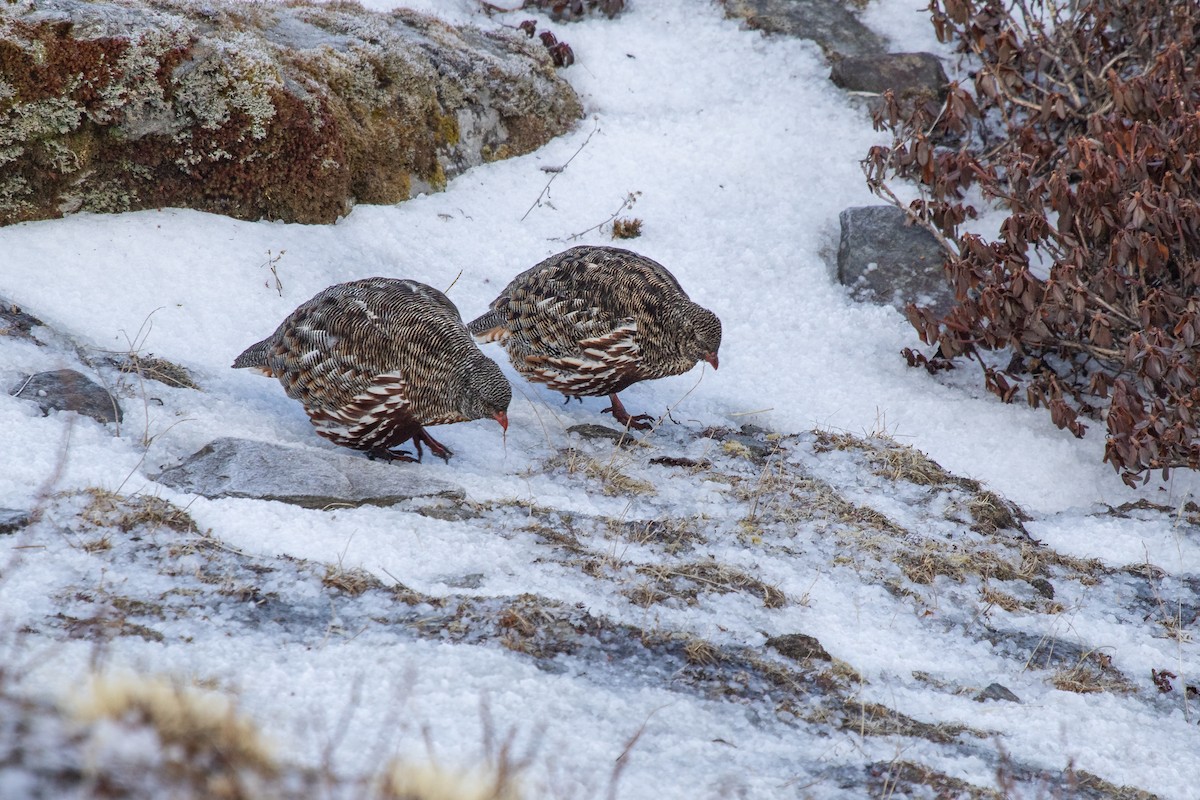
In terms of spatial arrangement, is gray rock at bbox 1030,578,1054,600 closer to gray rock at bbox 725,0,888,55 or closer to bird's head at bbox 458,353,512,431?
bird's head at bbox 458,353,512,431

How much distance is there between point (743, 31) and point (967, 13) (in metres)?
3.24

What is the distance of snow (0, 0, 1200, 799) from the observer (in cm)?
343

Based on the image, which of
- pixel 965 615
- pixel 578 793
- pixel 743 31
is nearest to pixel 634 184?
pixel 743 31

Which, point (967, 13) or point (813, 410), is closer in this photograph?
point (813, 410)

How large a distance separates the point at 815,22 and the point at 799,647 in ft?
32.1

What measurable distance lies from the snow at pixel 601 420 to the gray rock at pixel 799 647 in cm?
11

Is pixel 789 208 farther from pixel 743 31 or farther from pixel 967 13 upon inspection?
pixel 743 31

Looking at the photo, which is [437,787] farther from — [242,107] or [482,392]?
[242,107]

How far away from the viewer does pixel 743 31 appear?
478 inches

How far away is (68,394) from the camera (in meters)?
→ 5.45

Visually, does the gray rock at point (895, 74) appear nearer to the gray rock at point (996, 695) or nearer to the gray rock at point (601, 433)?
the gray rock at point (601, 433)

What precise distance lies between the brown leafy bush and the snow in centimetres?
57

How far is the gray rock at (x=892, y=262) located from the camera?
9.01 meters

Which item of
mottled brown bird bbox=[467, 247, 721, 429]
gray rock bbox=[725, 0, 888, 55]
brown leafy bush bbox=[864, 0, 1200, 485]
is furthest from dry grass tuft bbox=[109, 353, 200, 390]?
gray rock bbox=[725, 0, 888, 55]
